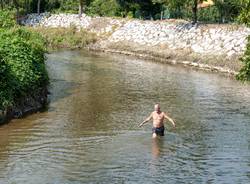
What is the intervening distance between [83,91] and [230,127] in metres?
13.1

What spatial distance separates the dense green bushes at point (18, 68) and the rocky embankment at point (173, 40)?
20.6 metres

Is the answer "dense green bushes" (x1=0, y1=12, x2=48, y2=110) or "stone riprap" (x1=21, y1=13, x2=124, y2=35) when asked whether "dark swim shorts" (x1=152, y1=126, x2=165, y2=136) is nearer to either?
"dense green bushes" (x1=0, y1=12, x2=48, y2=110)

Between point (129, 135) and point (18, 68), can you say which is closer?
point (129, 135)

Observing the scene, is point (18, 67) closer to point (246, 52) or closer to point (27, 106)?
point (27, 106)

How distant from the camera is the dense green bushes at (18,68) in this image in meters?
29.2

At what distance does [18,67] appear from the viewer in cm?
3167

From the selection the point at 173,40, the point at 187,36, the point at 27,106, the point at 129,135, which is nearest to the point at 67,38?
the point at 173,40

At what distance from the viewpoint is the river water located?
867 inches

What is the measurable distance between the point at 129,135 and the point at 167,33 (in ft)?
115

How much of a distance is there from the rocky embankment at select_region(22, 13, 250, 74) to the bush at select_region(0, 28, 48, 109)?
20.6 metres

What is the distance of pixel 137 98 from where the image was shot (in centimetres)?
3769

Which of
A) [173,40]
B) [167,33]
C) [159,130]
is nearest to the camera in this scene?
[159,130]

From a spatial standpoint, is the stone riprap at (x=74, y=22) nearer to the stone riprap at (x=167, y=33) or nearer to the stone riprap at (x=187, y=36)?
the stone riprap at (x=167, y=33)

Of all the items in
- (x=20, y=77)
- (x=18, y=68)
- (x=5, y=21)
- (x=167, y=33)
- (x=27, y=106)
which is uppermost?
(x=5, y=21)
